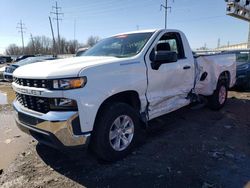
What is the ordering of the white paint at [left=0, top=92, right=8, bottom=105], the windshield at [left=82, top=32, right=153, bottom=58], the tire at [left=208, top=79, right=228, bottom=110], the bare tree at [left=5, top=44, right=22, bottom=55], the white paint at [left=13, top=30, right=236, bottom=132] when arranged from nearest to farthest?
the white paint at [left=13, top=30, right=236, bottom=132] < the windshield at [left=82, top=32, right=153, bottom=58] < the tire at [left=208, top=79, right=228, bottom=110] < the white paint at [left=0, top=92, right=8, bottom=105] < the bare tree at [left=5, top=44, right=22, bottom=55]

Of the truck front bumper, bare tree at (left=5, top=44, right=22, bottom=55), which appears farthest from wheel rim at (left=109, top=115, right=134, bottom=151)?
bare tree at (left=5, top=44, right=22, bottom=55)

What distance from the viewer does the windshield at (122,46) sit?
432 cm

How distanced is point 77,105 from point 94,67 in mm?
558

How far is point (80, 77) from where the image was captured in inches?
123

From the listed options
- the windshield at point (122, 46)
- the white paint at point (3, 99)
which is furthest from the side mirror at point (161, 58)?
the white paint at point (3, 99)

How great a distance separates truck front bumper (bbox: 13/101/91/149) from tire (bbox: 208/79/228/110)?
4206 mm

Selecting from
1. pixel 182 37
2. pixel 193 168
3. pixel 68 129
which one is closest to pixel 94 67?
pixel 68 129

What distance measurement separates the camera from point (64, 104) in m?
3.11

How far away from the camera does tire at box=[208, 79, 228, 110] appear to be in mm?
6461

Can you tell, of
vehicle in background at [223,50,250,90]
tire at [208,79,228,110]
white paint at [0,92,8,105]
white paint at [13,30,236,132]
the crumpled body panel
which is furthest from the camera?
vehicle in background at [223,50,250,90]

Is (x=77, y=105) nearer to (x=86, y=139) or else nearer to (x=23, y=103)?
(x=86, y=139)

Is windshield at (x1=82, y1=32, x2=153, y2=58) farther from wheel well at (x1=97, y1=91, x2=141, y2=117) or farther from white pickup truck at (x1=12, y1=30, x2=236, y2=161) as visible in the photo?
wheel well at (x1=97, y1=91, x2=141, y2=117)

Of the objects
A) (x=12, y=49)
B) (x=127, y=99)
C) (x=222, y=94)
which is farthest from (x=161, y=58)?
(x=12, y=49)

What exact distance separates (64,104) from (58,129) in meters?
0.31
